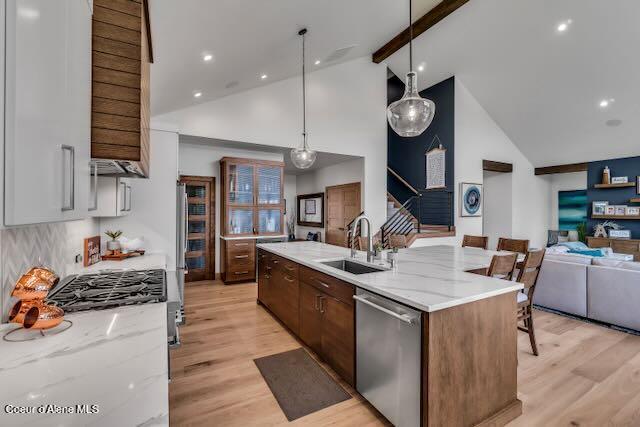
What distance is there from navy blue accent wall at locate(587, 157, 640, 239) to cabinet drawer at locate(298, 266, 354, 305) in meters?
7.85

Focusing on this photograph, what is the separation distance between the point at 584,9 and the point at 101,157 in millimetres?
6668

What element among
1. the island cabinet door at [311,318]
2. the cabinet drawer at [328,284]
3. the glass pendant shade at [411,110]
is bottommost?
the island cabinet door at [311,318]

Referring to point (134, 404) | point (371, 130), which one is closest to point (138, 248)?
point (134, 404)

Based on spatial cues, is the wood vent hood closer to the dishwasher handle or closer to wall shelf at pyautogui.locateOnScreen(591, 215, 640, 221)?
the dishwasher handle

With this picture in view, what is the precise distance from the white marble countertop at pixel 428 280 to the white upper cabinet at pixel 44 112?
1.54 m

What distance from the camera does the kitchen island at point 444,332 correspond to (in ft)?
5.12

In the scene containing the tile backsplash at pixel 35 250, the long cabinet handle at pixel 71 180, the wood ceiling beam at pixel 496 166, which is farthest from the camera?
the wood ceiling beam at pixel 496 166

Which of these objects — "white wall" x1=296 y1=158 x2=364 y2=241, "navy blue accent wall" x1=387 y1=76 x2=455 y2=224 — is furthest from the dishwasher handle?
"navy blue accent wall" x1=387 y1=76 x2=455 y2=224

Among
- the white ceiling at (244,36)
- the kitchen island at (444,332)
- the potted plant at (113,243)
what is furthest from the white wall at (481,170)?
the potted plant at (113,243)

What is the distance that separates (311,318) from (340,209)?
15.5 ft

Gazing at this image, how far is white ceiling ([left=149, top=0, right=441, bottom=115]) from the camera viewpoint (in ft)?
7.50

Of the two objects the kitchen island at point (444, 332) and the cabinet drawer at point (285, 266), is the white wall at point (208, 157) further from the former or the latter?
the kitchen island at point (444, 332)

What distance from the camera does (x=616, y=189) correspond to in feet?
22.0

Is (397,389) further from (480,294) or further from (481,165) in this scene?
(481,165)
